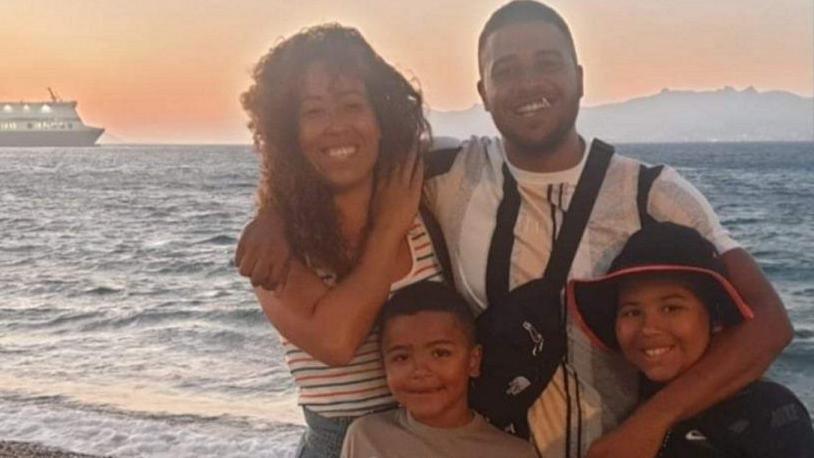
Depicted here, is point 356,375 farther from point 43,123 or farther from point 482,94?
point 43,123

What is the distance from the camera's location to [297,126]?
10.1ft

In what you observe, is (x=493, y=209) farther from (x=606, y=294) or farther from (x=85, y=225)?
(x=85, y=225)

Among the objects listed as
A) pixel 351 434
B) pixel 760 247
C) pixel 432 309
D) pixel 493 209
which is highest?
pixel 493 209

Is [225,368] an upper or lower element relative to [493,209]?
lower

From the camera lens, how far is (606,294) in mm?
2980

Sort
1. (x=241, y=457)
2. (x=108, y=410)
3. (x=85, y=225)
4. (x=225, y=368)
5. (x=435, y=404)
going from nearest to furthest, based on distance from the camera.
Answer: (x=435, y=404), (x=241, y=457), (x=108, y=410), (x=225, y=368), (x=85, y=225)

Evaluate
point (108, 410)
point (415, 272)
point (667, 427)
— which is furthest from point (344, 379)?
point (108, 410)

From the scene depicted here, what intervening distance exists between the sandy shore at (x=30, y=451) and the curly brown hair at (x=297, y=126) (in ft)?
20.1

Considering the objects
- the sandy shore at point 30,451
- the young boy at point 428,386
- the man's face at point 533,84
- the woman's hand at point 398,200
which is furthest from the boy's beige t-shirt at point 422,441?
the sandy shore at point 30,451

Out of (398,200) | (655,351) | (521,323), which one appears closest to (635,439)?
(655,351)

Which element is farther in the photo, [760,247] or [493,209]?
[760,247]

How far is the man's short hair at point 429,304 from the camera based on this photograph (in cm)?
302

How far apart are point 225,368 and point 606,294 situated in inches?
420

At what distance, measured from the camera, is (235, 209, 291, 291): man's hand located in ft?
9.52
